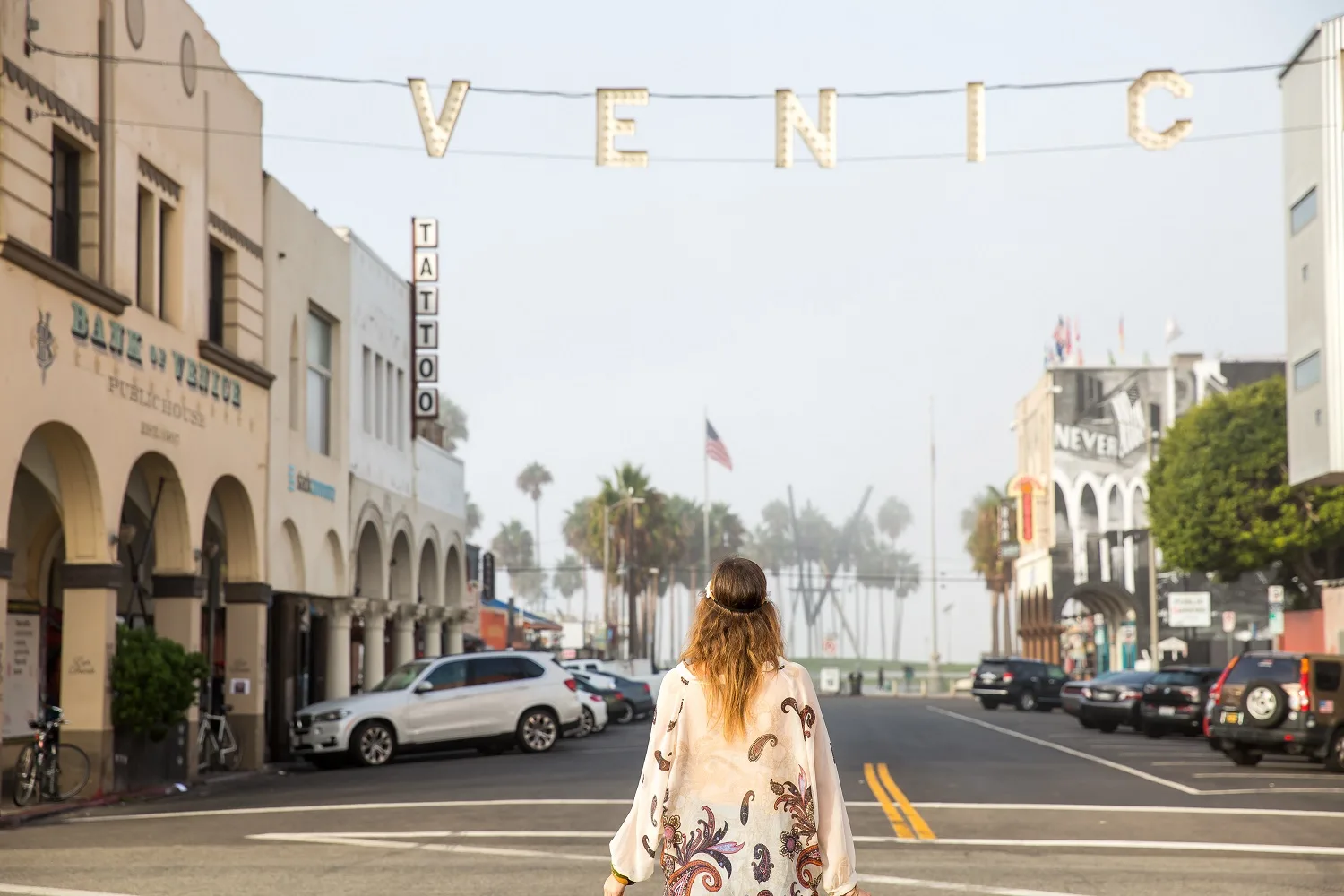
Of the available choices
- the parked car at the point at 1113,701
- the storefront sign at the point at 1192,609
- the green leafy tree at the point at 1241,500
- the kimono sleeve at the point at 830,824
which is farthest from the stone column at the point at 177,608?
the storefront sign at the point at 1192,609

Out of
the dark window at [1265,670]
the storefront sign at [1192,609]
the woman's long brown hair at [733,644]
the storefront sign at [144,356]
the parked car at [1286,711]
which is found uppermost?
the storefront sign at [144,356]

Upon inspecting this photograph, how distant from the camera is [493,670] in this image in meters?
30.7

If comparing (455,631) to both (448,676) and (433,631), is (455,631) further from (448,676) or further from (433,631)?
(448,676)

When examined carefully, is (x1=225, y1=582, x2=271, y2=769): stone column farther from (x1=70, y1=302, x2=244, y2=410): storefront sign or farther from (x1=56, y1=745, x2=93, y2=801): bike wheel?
(x1=56, y1=745, x2=93, y2=801): bike wheel

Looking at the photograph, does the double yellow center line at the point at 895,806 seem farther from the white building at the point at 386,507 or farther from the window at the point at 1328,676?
the white building at the point at 386,507

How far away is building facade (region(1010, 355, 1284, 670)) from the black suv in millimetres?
27684

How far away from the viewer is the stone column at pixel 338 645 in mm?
34781

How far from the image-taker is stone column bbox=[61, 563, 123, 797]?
21.9 metres

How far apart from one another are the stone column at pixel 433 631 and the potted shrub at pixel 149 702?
1989cm

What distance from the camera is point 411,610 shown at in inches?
1628

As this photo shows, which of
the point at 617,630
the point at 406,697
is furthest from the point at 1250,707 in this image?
the point at 617,630

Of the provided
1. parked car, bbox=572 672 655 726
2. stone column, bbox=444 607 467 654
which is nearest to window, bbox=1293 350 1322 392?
parked car, bbox=572 672 655 726

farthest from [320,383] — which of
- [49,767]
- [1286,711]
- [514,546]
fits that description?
[514,546]

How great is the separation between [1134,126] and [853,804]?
26.4ft
